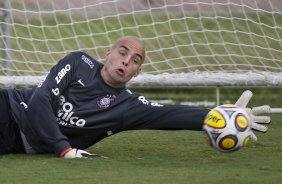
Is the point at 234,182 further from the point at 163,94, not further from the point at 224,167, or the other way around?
the point at 163,94

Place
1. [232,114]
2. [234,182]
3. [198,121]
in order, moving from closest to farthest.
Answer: [234,182] → [232,114] → [198,121]

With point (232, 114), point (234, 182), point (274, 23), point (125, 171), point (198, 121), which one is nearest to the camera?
point (234, 182)

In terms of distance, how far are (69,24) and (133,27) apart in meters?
0.56

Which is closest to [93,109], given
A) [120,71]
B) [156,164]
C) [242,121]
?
[120,71]

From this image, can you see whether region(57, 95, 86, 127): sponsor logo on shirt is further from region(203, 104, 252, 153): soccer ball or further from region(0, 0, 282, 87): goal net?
region(0, 0, 282, 87): goal net

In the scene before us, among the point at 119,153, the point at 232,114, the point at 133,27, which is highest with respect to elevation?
the point at 133,27

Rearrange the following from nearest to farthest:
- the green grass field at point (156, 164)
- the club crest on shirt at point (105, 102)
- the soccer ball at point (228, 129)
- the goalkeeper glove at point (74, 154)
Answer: the green grass field at point (156, 164) → the soccer ball at point (228, 129) → the goalkeeper glove at point (74, 154) → the club crest on shirt at point (105, 102)

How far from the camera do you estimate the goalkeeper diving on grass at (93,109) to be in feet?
16.6

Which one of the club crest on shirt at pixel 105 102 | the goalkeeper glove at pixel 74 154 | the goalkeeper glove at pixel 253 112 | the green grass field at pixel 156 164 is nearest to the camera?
the green grass field at pixel 156 164

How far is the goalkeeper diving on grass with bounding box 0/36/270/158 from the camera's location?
199 inches

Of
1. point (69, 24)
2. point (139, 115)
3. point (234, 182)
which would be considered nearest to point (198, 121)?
point (139, 115)

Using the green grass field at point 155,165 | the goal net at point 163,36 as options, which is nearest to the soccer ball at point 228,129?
the green grass field at point 155,165

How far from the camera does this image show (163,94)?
9539 mm

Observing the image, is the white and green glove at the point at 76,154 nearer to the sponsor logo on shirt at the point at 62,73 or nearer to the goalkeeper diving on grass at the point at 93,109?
the goalkeeper diving on grass at the point at 93,109
